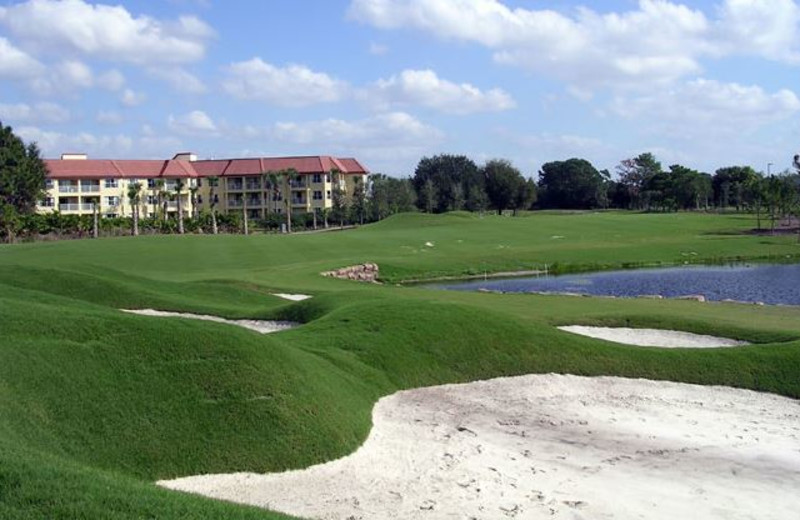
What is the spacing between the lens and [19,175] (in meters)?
104

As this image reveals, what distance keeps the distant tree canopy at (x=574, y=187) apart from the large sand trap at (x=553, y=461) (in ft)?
524

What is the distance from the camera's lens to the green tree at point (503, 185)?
151 m

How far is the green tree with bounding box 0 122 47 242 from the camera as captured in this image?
101812mm

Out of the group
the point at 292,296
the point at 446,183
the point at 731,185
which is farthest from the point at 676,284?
the point at 731,185

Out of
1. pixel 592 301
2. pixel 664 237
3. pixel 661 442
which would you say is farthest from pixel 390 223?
pixel 661 442

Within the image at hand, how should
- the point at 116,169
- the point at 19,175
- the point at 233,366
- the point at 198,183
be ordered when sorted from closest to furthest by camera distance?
the point at 233,366 → the point at 19,175 → the point at 116,169 → the point at 198,183

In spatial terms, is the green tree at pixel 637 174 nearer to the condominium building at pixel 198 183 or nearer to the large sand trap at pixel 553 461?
the condominium building at pixel 198 183

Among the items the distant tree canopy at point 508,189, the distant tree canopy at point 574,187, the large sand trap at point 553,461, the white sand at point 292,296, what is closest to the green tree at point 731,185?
the distant tree canopy at point 574,187

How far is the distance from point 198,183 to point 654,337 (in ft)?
389

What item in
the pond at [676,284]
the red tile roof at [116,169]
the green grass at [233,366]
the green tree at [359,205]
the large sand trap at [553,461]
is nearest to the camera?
the green grass at [233,366]

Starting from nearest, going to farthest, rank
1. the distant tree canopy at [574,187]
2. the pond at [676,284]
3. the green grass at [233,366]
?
the green grass at [233,366] < the pond at [676,284] < the distant tree canopy at [574,187]

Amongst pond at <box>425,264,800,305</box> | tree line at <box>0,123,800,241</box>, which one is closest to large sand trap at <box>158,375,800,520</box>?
pond at <box>425,264,800,305</box>

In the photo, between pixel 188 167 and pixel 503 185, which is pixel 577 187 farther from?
pixel 188 167

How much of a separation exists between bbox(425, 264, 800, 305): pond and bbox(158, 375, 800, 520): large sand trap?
26.0 m
